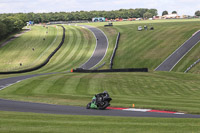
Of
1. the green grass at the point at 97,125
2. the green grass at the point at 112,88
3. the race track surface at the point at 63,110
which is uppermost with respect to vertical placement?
the green grass at the point at 97,125

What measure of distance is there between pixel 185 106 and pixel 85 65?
198 ft

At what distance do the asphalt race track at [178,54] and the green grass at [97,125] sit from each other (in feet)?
180

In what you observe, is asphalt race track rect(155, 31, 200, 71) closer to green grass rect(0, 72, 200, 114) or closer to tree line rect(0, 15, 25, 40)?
green grass rect(0, 72, 200, 114)

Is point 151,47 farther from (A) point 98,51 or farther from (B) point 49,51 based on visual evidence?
(B) point 49,51

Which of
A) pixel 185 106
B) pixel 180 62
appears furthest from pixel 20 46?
pixel 185 106

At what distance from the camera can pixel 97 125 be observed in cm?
1805

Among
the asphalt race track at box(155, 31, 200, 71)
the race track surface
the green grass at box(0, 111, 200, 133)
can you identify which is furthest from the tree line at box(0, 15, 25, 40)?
the green grass at box(0, 111, 200, 133)

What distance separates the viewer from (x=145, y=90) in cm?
4378

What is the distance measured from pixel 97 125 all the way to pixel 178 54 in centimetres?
6694

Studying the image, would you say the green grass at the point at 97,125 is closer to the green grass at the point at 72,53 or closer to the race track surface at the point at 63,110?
the race track surface at the point at 63,110

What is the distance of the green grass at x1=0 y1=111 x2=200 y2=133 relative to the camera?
1661 centimetres

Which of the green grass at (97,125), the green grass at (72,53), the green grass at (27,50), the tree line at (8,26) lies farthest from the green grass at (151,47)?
the green grass at (97,125)

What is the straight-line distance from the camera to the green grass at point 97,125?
54.5ft

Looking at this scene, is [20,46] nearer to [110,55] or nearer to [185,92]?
[110,55]
